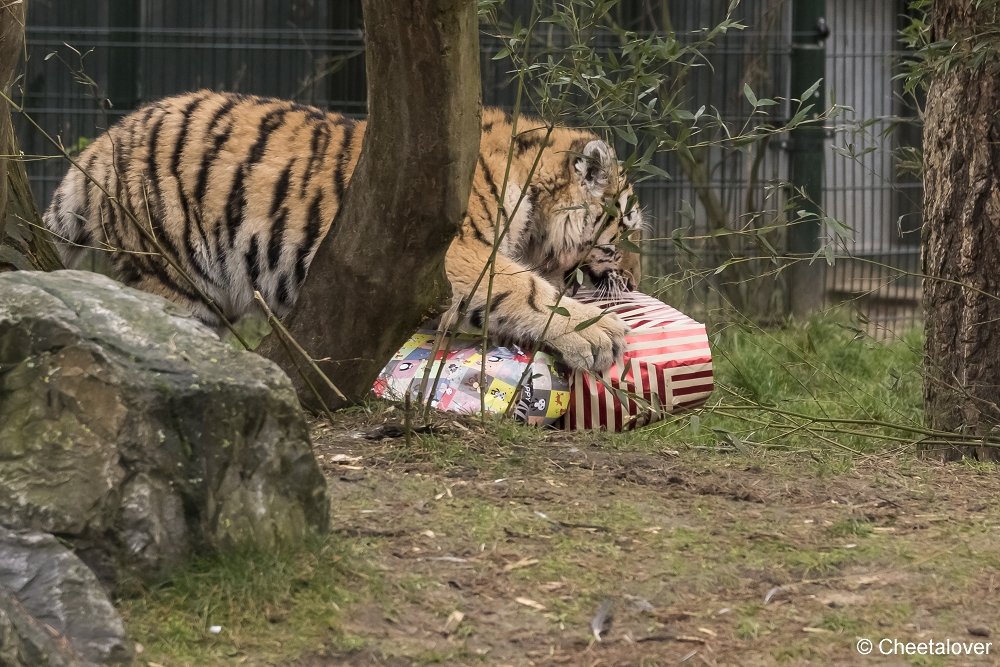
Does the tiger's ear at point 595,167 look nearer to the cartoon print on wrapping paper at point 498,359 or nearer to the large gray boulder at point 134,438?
the cartoon print on wrapping paper at point 498,359

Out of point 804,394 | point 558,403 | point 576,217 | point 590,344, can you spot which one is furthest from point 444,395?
point 804,394

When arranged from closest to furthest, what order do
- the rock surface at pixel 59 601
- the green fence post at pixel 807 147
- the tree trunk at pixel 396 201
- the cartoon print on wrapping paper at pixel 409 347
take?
1. the rock surface at pixel 59 601
2. the tree trunk at pixel 396 201
3. the cartoon print on wrapping paper at pixel 409 347
4. the green fence post at pixel 807 147

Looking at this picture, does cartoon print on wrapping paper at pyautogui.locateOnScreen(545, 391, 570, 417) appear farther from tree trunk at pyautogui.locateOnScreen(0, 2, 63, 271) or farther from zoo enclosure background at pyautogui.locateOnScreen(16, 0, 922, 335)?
zoo enclosure background at pyautogui.locateOnScreen(16, 0, 922, 335)

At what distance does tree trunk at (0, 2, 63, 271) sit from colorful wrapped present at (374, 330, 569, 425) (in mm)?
1166

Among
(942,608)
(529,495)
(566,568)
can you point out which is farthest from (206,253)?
(942,608)

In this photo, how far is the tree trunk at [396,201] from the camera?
2.93 meters

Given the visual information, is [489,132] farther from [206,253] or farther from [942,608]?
[942,608]

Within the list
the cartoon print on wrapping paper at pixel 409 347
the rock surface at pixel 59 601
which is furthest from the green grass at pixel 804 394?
the rock surface at pixel 59 601

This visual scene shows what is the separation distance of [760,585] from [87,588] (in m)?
1.33

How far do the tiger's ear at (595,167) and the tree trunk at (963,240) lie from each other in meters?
1.23

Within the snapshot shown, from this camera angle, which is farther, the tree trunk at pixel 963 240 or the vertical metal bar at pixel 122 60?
the vertical metal bar at pixel 122 60

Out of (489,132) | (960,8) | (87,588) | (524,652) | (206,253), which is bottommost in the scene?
(524,652)

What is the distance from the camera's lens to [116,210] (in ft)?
14.6

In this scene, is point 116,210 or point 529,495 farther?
point 116,210
